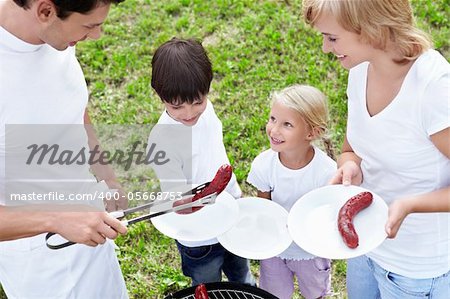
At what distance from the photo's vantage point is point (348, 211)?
103 inches

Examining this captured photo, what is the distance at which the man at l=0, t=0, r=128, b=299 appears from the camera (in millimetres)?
2336

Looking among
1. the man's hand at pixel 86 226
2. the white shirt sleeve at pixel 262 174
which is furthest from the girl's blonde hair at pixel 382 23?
the man's hand at pixel 86 226

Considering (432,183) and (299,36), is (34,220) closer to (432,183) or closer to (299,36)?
(432,183)

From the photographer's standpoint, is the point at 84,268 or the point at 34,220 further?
the point at 84,268

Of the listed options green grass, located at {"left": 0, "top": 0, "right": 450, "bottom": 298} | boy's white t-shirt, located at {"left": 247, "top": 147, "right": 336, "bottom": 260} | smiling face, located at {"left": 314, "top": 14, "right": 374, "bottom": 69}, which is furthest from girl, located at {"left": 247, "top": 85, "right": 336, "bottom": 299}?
green grass, located at {"left": 0, "top": 0, "right": 450, "bottom": 298}

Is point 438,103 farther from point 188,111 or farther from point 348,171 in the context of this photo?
point 188,111

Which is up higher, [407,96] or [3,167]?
[407,96]

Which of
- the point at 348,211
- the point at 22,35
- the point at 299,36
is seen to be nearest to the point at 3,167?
the point at 22,35

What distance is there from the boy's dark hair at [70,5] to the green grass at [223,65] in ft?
7.09

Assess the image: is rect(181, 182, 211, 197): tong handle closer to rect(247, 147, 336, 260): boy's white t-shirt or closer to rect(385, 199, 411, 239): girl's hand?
rect(247, 147, 336, 260): boy's white t-shirt

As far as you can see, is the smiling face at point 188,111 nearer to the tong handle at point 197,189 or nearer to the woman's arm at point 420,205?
the tong handle at point 197,189

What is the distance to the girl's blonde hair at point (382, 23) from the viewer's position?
2240 millimetres

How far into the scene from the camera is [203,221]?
287 centimetres

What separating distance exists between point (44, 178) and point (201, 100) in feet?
2.49
